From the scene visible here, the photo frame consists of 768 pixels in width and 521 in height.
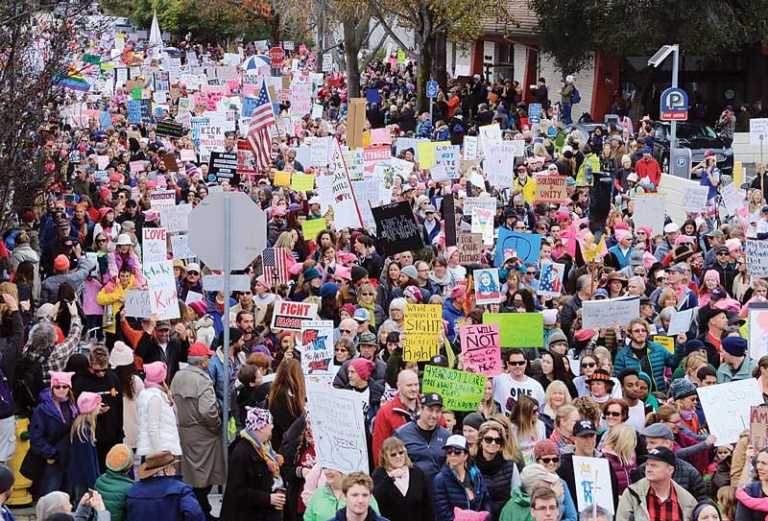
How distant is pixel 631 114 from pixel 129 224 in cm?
2855

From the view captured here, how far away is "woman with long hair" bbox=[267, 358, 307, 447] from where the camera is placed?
1124cm

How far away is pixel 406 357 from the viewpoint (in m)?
12.9

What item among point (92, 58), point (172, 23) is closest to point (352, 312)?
point (92, 58)

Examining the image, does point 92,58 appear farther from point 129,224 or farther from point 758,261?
point 758,261

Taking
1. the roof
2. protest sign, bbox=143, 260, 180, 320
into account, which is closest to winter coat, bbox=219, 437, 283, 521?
protest sign, bbox=143, 260, 180, 320

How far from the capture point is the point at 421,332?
13.1 metres

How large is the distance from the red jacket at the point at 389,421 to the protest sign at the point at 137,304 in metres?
4.37

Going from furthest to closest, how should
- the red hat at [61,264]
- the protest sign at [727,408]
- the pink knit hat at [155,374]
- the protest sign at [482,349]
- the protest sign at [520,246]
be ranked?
the protest sign at [520,246], the red hat at [61,264], the protest sign at [482,349], the pink knit hat at [155,374], the protest sign at [727,408]

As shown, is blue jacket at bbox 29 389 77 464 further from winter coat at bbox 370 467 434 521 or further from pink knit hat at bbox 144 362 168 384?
winter coat at bbox 370 467 434 521

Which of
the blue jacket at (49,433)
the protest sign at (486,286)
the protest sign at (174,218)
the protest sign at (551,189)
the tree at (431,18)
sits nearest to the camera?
the blue jacket at (49,433)

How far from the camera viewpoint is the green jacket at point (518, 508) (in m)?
9.12

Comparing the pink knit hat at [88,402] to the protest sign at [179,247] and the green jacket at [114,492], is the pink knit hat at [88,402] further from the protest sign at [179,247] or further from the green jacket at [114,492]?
the protest sign at [179,247]

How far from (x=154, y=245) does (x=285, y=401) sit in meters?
6.27

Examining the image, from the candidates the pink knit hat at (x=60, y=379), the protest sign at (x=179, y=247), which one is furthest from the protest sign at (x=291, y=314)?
the protest sign at (x=179, y=247)
